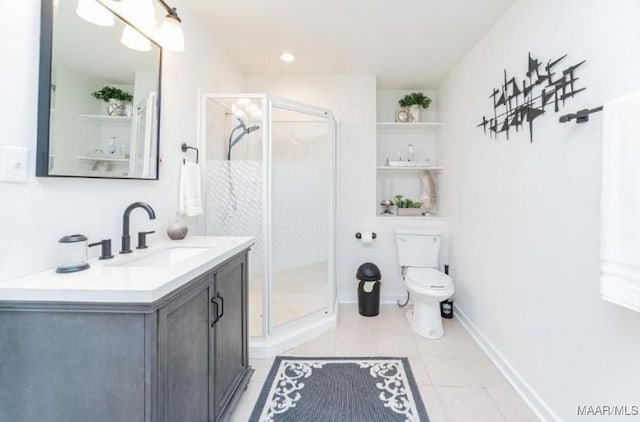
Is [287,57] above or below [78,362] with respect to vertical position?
above

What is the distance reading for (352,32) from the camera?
219cm

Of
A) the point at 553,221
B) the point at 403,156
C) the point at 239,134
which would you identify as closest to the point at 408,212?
the point at 403,156

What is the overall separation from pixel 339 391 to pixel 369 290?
113cm

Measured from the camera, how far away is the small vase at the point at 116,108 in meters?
1.27

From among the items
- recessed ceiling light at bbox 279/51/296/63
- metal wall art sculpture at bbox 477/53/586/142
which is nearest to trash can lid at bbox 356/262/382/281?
metal wall art sculpture at bbox 477/53/586/142

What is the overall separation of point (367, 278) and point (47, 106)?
2.43 m

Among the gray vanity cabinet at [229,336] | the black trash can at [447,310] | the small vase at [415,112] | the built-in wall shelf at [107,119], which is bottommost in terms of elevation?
the black trash can at [447,310]

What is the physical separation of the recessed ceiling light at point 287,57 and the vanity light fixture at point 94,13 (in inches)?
59.5

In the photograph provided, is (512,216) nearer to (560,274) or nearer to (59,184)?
(560,274)

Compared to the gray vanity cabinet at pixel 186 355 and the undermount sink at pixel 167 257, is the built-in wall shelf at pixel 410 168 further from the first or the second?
the gray vanity cabinet at pixel 186 355

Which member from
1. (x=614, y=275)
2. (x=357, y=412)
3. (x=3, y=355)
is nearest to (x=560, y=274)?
(x=614, y=275)

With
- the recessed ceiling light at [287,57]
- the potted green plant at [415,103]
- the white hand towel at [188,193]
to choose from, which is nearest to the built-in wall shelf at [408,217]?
the potted green plant at [415,103]

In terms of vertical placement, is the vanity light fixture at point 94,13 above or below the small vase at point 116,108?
above

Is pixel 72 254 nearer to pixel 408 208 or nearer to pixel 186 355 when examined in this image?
pixel 186 355
